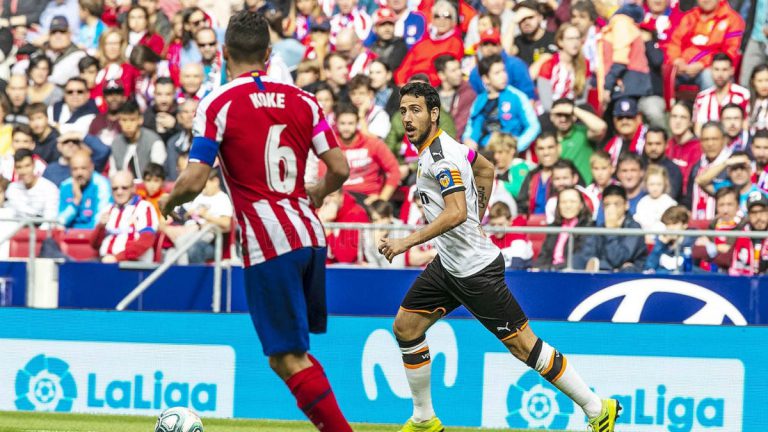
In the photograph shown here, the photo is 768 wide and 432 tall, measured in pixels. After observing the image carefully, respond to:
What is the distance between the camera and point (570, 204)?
1309 cm

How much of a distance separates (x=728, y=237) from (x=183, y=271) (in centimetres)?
513

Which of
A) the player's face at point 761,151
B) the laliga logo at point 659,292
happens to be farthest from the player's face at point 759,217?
the player's face at point 761,151

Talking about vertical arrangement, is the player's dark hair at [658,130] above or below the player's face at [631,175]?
above

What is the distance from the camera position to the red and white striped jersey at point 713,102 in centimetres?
1412

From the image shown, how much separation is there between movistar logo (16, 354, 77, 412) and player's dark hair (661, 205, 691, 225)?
A: 224 inches

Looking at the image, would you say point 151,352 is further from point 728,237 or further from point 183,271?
point 728,237

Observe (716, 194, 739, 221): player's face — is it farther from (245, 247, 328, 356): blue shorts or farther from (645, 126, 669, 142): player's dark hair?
(245, 247, 328, 356): blue shorts

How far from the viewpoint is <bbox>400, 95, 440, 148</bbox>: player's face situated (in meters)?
8.30

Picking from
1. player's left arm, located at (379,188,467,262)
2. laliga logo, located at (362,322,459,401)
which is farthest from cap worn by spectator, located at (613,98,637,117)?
player's left arm, located at (379,188,467,262)

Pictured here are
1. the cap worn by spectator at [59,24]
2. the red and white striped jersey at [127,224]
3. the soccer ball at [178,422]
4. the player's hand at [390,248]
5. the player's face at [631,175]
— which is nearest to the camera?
the player's hand at [390,248]

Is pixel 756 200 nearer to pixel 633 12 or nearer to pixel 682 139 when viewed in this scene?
pixel 682 139

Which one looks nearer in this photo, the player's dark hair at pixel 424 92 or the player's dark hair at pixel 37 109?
the player's dark hair at pixel 424 92

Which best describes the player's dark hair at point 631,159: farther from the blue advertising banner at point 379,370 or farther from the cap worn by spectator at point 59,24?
the cap worn by spectator at point 59,24

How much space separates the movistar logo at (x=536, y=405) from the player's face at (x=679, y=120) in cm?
474
